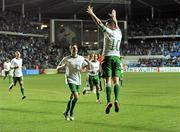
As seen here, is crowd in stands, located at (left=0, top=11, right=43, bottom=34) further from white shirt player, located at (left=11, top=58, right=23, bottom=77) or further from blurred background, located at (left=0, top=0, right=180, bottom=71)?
white shirt player, located at (left=11, top=58, right=23, bottom=77)

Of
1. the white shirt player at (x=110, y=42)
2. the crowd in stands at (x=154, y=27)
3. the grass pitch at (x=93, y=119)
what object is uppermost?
the crowd in stands at (x=154, y=27)

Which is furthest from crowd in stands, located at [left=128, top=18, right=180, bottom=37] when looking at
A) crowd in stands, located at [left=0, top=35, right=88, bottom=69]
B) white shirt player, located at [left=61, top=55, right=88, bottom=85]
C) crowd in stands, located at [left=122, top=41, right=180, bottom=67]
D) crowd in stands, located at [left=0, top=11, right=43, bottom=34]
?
white shirt player, located at [left=61, top=55, right=88, bottom=85]

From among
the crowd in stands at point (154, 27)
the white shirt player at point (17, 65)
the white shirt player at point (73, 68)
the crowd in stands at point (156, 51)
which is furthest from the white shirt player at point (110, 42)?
the crowd in stands at point (154, 27)

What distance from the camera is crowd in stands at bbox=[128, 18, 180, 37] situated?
3610 inches

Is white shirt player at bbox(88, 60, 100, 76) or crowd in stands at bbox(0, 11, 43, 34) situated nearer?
white shirt player at bbox(88, 60, 100, 76)

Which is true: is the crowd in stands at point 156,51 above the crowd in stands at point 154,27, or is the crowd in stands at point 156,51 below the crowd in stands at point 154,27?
below

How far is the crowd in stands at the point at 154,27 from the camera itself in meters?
91.7

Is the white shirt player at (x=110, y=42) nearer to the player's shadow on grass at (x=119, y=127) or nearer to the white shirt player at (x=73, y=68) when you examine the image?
the player's shadow on grass at (x=119, y=127)

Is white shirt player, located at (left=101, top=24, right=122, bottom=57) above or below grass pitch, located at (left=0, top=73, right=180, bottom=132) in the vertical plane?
above

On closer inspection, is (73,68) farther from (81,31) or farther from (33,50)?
(81,31)

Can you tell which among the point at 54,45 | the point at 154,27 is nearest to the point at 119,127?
the point at 54,45

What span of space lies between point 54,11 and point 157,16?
75.1 feet

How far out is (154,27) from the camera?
308ft

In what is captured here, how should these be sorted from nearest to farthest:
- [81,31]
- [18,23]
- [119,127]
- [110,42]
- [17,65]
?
1. [110,42]
2. [119,127]
3. [17,65]
4. [18,23]
5. [81,31]
